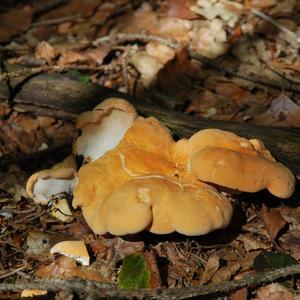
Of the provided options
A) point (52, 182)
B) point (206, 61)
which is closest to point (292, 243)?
point (52, 182)

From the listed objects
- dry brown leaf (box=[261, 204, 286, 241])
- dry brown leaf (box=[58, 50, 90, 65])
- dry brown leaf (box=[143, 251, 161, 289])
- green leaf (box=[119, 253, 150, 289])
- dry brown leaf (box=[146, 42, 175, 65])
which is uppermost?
green leaf (box=[119, 253, 150, 289])

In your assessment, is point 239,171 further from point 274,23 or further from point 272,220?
point 274,23

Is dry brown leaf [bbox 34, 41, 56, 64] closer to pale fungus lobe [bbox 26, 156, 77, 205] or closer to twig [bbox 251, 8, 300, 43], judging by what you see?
pale fungus lobe [bbox 26, 156, 77, 205]

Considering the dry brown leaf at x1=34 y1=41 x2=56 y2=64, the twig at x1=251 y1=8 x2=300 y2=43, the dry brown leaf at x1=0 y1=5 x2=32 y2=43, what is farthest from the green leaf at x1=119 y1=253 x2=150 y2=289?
the dry brown leaf at x1=0 y1=5 x2=32 y2=43

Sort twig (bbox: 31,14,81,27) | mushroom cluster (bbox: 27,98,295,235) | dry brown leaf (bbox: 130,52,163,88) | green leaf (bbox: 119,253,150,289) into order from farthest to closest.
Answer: twig (bbox: 31,14,81,27), dry brown leaf (bbox: 130,52,163,88), mushroom cluster (bbox: 27,98,295,235), green leaf (bbox: 119,253,150,289)

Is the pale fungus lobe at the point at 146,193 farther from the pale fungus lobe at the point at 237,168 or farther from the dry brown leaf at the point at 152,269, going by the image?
the dry brown leaf at the point at 152,269

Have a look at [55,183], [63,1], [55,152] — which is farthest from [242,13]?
[55,183]

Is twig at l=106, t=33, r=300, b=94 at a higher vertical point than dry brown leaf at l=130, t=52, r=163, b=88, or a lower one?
higher
